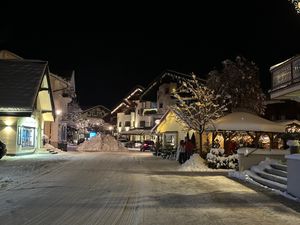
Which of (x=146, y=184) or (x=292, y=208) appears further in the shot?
(x=146, y=184)

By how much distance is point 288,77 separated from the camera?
16953 mm

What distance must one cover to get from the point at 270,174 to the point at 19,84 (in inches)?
913

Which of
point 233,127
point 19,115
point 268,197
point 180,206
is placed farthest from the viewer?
point 19,115

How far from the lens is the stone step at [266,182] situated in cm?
1341

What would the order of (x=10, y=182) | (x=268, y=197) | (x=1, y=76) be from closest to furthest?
(x=268, y=197), (x=10, y=182), (x=1, y=76)

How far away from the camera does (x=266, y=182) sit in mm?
14938

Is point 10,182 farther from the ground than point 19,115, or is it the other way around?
point 19,115

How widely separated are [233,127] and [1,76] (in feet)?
62.9

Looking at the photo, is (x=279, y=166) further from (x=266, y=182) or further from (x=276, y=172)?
(x=266, y=182)

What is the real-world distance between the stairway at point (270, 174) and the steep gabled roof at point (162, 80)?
44604 millimetres

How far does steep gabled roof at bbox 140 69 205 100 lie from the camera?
208 feet

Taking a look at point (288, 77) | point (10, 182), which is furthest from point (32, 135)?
point (288, 77)

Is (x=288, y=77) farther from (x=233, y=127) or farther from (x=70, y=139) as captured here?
(x=70, y=139)

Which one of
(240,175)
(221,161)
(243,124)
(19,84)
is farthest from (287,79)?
(19,84)
